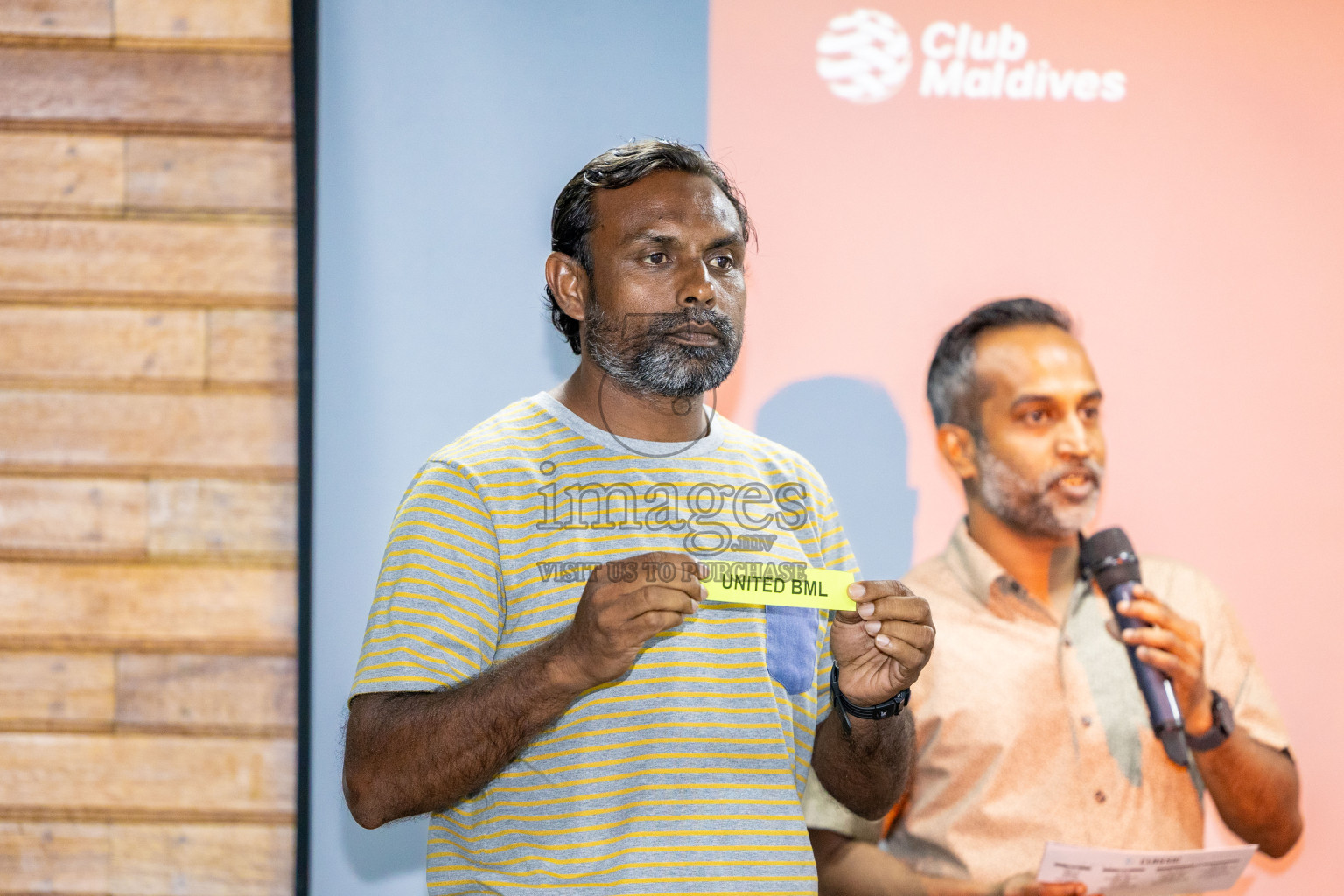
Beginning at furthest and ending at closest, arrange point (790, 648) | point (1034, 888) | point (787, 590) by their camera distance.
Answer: point (1034, 888) → point (790, 648) → point (787, 590)

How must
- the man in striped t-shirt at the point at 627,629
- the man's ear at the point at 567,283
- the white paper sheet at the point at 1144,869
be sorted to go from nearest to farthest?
the man in striped t-shirt at the point at 627,629 < the man's ear at the point at 567,283 < the white paper sheet at the point at 1144,869

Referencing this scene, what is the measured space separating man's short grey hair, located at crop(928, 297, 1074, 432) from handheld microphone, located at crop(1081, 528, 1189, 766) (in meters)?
0.36

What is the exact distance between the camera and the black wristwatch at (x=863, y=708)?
150 centimetres

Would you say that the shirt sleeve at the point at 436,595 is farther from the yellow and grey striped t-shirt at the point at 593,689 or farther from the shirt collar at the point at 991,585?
the shirt collar at the point at 991,585

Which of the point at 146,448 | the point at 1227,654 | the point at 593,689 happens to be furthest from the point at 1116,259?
the point at 146,448

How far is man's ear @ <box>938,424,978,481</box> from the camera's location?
216 centimetres

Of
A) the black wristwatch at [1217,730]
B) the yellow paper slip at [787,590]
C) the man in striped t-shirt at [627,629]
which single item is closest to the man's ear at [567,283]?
the man in striped t-shirt at [627,629]

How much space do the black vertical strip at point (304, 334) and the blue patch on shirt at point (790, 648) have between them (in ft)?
3.38

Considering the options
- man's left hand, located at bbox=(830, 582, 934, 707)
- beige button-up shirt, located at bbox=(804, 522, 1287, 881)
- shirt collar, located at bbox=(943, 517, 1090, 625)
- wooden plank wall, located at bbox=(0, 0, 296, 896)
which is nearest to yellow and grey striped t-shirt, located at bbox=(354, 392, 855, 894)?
man's left hand, located at bbox=(830, 582, 934, 707)

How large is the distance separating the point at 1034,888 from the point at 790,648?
86cm

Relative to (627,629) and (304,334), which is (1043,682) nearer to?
(627,629)

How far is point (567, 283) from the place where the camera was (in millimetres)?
1653

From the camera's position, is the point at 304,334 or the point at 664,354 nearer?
the point at 664,354

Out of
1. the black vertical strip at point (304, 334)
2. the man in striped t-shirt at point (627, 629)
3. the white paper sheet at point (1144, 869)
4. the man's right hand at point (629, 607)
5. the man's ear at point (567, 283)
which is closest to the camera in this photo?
the man's right hand at point (629, 607)
